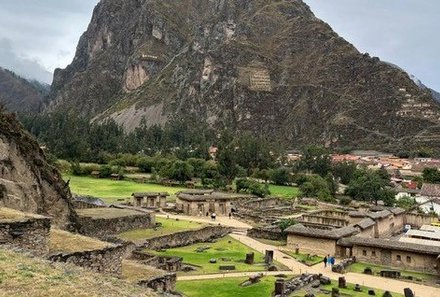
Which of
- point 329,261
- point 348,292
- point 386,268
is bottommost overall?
point 386,268

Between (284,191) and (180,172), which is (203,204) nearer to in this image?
(180,172)

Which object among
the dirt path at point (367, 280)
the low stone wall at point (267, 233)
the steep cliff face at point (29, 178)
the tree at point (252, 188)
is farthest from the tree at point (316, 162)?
the steep cliff face at point (29, 178)

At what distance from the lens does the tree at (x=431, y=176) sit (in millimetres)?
96375

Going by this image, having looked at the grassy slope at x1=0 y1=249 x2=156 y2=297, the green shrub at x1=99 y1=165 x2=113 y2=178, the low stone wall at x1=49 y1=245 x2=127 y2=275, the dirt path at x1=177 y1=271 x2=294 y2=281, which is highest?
the grassy slope at x1=0 y1=249 x2=156 y2=297

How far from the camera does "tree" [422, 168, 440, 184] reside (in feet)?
316

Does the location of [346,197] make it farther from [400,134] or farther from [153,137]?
[400,134]

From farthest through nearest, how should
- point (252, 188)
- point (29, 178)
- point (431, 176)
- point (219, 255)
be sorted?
point (431, 176), point (252, 188), point (219, 255), point (29, 178)

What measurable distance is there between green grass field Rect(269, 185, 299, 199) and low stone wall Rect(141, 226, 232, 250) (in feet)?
112

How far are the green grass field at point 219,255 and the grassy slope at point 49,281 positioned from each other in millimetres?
20085

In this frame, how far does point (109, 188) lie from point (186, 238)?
126ft

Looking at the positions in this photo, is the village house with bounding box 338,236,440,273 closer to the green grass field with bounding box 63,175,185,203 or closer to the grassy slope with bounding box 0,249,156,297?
the grassy slope with bounding box 0,249,156,297

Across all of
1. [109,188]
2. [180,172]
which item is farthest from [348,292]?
[180,172]

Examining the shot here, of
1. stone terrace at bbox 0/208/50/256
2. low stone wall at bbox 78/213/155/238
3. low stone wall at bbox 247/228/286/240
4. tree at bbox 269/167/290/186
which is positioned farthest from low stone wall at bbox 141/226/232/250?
tree at bbox 269/167/290/186

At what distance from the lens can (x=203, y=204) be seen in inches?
2448
